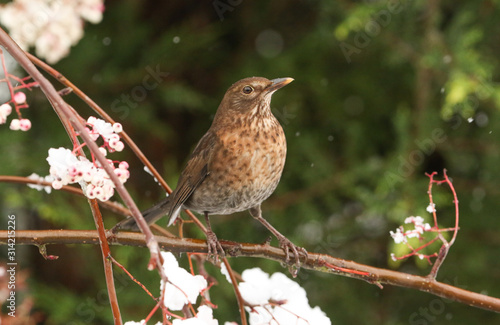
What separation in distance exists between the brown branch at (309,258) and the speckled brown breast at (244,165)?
163 mm

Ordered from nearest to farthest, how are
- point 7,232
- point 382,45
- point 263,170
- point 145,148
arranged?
point 7,232
point 263,170
point 382,45
point 145,148

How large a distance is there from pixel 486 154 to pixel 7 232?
272 centimetres

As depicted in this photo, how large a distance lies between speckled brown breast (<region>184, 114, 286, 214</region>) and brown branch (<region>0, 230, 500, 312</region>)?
0.16 meters

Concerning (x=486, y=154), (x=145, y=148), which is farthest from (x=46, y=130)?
(x=486, y=154)

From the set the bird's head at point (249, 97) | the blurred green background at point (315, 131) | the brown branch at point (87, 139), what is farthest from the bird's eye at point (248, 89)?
the blurred green background at point (315, 131)

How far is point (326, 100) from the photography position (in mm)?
3516

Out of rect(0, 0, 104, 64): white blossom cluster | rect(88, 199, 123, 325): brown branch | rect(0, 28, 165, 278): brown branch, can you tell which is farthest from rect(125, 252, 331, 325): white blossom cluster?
rect(0, 0, 104, 64): white blossom cluster

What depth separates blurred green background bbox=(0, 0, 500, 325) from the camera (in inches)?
114

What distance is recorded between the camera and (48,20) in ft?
6.86

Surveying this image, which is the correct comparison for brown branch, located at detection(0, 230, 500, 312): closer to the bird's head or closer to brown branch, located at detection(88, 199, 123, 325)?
brown branch, located at detection(88, 199, 123, 325)

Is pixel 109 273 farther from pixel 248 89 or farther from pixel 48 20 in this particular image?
pixel 48 20

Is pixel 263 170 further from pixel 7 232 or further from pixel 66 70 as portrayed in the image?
pixel 66 70

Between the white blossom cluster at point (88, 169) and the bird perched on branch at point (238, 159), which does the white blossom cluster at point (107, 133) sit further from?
the bird perched on branch at point (238, 159)

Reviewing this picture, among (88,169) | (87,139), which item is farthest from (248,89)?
(87,139)
